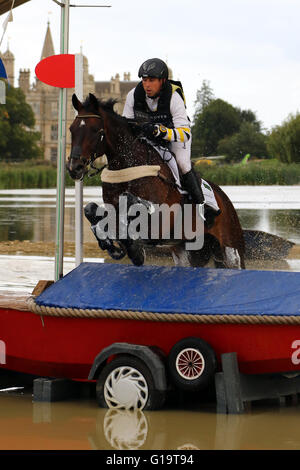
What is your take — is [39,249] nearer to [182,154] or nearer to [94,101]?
[182,154]

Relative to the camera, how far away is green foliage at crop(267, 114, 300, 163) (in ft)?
59.1

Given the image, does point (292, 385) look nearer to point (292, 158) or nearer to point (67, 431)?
point (67, 431)

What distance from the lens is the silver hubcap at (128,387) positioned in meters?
6.19

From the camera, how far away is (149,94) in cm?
739

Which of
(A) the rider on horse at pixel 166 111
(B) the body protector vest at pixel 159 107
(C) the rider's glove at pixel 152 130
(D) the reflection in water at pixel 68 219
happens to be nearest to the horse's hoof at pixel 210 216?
(A) the rider on horse at pixel 166 111

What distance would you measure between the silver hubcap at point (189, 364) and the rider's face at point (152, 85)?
2307 millimetres

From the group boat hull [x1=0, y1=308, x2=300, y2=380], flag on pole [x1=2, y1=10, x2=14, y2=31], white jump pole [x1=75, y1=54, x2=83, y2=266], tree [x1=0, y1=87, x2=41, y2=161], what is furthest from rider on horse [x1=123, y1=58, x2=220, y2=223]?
tree [x1=0, y1=87, x2=41, y2=161]

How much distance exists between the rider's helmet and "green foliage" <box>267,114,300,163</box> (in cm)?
1055

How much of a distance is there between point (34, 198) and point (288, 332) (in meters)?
29.0

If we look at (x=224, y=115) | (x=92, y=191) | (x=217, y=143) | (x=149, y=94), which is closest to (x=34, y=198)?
(x=92, y=191)

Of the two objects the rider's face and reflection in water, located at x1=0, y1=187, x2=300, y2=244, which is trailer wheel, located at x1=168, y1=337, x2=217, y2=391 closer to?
the rider's face

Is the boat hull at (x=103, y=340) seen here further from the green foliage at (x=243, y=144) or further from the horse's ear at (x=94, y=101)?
the green foliage at (x=243, y=144)

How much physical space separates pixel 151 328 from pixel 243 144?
18.7 m

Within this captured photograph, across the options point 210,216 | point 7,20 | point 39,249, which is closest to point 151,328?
point 210,216
